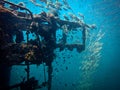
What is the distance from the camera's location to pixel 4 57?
28.1 ft

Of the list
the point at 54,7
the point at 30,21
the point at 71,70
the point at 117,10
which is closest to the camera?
the point at 30,21

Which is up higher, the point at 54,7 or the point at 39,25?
the point at 54,7

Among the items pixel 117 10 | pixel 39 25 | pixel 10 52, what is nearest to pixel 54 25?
pixel 39 25

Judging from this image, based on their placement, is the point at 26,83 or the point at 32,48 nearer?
the point at 26,83

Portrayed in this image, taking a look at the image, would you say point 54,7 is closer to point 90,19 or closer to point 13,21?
point 13,21

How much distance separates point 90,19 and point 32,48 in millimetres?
28734

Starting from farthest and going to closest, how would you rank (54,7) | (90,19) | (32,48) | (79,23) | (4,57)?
(90,19) < (54,7) < (79,23) < (32,48) < (4,57)

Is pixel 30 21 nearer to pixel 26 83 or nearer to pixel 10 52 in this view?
pixel 10 52

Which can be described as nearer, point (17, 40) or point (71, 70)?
point (17, 40)

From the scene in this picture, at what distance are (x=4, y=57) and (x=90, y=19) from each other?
29714mm

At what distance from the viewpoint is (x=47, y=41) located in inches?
396

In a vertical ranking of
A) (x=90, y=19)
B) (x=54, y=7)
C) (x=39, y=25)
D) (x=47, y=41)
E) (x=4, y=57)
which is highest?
(x=90, y=19)

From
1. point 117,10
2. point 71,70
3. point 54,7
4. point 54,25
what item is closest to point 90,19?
point 117,10

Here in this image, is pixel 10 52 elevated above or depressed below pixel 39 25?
below
